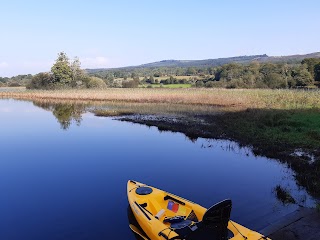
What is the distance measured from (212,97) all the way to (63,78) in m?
28.4

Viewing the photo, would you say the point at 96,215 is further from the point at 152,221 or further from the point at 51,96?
the point at 51,96

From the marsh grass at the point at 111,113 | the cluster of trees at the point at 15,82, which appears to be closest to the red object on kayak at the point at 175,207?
the marsh grass at the point at 111,113

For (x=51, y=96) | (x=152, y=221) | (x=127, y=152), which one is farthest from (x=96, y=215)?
(x=51, y=96)

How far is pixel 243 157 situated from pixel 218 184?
326 centimetres

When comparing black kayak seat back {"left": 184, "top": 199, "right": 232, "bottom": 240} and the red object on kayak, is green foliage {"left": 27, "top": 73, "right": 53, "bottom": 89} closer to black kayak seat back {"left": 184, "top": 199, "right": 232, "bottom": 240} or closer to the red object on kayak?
the red object on kayak

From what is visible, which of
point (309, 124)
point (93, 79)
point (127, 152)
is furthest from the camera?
point (93, 79)

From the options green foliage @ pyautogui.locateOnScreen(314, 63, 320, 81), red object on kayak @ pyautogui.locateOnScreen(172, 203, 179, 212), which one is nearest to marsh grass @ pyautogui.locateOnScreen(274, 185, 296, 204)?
red object on kayak @ pyautogui.locateOnScreen(172, 203, 179, 212)

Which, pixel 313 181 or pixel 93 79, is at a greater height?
pixel 93 79

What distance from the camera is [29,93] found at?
4619 cm

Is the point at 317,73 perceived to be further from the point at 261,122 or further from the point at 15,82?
the point at 15,82

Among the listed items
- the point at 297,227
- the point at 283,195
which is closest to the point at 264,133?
the point at 283,195

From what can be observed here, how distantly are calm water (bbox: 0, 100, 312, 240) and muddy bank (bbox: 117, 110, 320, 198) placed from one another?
21.5 inches

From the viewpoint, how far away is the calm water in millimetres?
7637

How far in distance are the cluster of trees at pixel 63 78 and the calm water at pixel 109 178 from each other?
3324 cm
